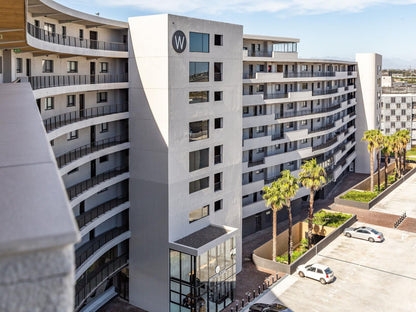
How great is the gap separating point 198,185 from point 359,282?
659 inches

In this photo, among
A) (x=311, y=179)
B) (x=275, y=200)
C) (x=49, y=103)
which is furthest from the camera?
(x=311, y=179)

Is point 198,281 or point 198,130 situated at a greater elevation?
point 198,130

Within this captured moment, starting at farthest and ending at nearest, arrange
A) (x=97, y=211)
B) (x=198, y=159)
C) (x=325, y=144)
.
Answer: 1. (x=325, y=144)
2. (x=198, y=159)
3. (x=97, y=211)

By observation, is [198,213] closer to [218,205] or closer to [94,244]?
[218,205]

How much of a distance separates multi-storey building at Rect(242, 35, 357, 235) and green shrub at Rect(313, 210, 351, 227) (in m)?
5.20

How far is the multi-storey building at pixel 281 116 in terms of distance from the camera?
55188mm

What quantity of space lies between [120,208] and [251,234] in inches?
864

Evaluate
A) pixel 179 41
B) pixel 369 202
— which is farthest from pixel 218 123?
pixel 369 202

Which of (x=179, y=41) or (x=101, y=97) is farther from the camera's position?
(x=101, y=97)

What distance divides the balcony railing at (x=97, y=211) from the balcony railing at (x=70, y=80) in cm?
987

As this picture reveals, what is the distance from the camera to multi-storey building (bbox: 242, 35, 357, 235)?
181ft

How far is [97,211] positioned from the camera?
36.6 metres

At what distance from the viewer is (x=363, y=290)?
3969 cm

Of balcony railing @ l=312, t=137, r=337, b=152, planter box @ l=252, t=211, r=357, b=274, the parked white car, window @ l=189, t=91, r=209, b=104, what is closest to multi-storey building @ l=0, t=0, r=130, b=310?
window @ l=189, t=91, r=209, b=104
